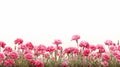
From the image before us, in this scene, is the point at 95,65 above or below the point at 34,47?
below

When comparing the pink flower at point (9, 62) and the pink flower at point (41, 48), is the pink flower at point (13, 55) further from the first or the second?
the pink flower at point (41, 48)

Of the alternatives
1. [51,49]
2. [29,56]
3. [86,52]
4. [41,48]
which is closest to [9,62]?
[29,56]

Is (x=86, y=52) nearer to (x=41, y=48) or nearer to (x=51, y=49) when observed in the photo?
(x=51, y=49)

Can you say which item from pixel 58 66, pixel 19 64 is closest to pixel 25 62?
pixel 19 64

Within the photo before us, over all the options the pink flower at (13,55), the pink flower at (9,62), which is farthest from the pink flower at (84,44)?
the pink flower at (9,62)

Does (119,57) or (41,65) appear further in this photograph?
(119,57)

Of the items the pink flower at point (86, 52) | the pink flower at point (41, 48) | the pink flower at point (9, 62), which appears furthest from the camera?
the pink flower at point (41, 48)

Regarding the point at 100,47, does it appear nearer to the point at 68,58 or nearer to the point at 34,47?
the point at 68,58
